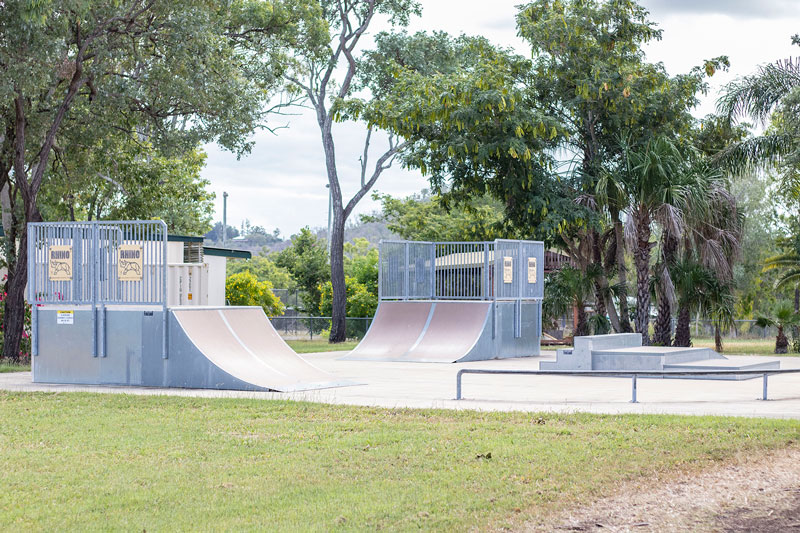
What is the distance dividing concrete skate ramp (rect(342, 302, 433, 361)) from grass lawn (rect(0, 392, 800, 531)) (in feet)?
37.4

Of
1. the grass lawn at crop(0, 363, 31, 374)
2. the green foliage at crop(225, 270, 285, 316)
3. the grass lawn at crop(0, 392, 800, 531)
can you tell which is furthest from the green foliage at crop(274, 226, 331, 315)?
the grass lawn at crop(0, 392, 800, 531)

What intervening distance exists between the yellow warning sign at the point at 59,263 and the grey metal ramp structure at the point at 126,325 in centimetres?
2

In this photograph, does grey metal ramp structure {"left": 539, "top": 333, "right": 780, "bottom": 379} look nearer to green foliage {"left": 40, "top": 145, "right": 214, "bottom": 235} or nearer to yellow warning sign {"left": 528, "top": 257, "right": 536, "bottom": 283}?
yellow warning sign {"left": 528, "top": 257, "right": 536, "bottom": 283}

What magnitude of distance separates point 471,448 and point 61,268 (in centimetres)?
962

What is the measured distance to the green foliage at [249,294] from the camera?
122 ft

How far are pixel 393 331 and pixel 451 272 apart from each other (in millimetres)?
2882

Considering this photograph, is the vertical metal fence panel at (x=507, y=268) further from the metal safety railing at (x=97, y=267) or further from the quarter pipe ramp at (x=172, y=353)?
the metal safety railing at (x=97, y=267)

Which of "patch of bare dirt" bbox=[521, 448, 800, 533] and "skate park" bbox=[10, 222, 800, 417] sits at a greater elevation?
"skate park" bbox=[10, 222, 800, 417]

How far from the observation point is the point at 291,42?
3070cm

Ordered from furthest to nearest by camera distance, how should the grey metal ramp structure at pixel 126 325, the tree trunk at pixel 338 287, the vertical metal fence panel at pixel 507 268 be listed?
the tree trunk at pixel 338 287 < the vertical metal fence panel at pixel 507 268 < the grey metal ramp structure at pixel 126 325

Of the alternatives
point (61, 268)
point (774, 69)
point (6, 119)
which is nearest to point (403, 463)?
point (61, 268)

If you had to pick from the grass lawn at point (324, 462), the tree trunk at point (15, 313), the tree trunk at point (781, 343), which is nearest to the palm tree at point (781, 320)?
the tree trunk at point (781, 343)

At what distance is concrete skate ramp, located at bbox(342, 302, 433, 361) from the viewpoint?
23.2 m

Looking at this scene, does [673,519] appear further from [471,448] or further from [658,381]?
[658,381]
